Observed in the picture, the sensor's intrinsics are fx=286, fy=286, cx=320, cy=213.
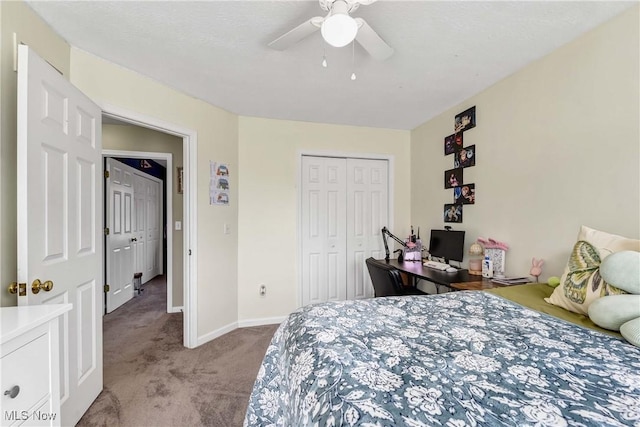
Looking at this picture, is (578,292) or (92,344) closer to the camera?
(578,292)

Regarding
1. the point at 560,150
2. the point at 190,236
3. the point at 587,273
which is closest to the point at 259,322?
the point at 190,236

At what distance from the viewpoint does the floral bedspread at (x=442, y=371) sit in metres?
0.65

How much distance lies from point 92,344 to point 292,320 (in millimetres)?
1463

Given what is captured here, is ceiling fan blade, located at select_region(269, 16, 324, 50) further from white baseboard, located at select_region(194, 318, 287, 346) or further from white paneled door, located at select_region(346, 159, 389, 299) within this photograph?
white baseboard, located at select_region(194, 318, 287, 346)

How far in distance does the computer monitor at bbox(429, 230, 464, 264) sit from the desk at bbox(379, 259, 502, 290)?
0.17 m

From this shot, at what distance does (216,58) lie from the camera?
2.00 meters

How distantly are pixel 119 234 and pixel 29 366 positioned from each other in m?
3.35

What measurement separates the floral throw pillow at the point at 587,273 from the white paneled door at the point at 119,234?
172 inches

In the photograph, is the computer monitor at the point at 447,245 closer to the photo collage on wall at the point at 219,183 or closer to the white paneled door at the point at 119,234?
the photo collage on wall at the point at 219,183

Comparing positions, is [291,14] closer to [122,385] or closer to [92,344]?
[92,344]

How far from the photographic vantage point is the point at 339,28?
123cm

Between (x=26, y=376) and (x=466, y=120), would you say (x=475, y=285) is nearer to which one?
(x=466, y=120)

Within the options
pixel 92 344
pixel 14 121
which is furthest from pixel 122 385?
pixel 14 121

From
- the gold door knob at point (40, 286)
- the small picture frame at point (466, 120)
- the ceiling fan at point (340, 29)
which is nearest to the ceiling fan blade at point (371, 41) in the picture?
the ceiling fan at point (340, 29)
